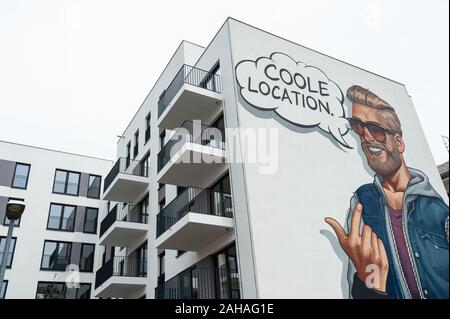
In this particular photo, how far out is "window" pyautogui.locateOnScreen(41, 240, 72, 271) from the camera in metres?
25.8

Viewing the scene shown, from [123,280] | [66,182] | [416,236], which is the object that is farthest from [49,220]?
[416,236]

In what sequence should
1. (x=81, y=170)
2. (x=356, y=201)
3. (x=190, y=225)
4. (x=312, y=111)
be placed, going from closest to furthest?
(x=190, y=225), (x=356, y=201), (x=312, y=111), (x=81, y=170)

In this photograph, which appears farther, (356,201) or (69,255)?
(69,255)

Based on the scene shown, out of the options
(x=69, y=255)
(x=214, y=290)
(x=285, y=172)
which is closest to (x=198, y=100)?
(x=285, y=172)

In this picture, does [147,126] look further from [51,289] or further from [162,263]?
[51,289]

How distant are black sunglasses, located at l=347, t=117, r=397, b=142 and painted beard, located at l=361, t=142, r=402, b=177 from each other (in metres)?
0.39

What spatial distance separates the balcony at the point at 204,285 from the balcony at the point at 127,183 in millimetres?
7402

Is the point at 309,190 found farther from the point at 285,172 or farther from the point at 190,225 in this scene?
the point at 190,225

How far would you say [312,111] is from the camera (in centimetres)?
1595

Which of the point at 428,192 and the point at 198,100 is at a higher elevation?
the point at 198,100

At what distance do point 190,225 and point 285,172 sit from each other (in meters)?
3.46

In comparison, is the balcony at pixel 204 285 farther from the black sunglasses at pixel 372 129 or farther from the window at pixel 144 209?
the black sunglasses at pixel 372 129

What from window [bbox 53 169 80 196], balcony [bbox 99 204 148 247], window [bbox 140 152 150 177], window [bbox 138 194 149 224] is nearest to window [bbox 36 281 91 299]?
balcony [bbox 99 204 148 247]

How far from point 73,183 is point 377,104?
2016cm
